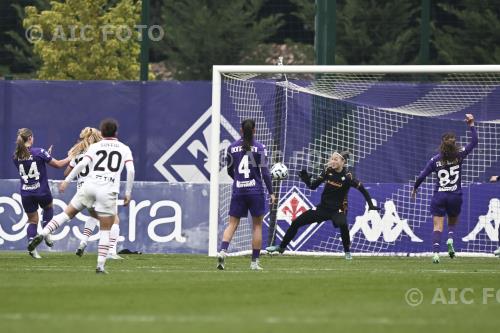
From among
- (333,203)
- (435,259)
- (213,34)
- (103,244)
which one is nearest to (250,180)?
(103,244)

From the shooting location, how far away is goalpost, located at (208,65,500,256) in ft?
77.0

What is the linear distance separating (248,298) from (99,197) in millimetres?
4012

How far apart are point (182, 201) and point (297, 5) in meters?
22.7

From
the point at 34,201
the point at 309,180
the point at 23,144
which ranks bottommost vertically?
the point at 34,201

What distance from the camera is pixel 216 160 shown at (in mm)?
22281

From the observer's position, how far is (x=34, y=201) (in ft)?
71.4

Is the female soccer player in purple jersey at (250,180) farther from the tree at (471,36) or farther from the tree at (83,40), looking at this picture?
the tree at (471,36)

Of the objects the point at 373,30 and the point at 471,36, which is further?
the point at 373,30

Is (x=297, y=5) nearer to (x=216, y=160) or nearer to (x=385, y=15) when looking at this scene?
(x=385, y=15)

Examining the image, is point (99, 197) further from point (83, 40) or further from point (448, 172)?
point (83, 40)

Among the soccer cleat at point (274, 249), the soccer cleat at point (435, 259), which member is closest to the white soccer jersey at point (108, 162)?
the soccer cleat at point (274, 249)

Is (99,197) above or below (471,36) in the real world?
below

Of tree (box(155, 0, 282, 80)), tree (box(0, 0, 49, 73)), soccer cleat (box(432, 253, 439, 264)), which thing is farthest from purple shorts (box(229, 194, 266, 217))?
tree (box(155, 0, 282, 80))

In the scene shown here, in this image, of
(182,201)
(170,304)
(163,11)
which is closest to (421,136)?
(182,201)
